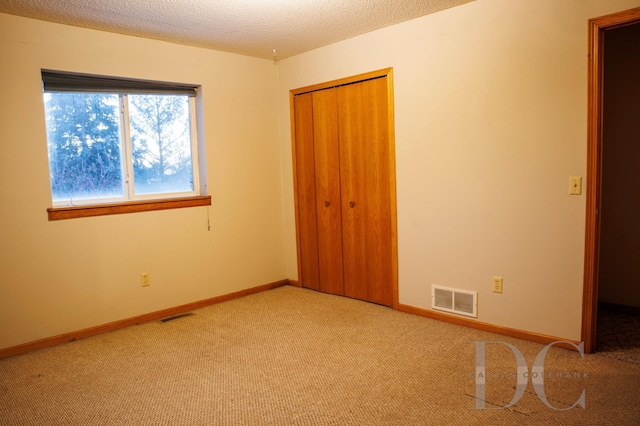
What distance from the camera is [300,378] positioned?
8.25 ft

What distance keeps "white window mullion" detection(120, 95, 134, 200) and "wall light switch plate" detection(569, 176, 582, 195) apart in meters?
3.23

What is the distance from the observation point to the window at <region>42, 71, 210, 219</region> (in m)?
3.24

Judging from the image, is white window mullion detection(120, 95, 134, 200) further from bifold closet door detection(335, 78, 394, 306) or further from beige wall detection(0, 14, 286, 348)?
bifold closet door detection(335, 78, 394, 306)

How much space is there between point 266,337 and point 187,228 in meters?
1.28

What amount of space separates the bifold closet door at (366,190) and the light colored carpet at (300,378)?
0.48 metres

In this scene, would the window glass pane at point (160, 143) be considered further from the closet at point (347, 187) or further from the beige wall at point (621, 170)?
the beige wall at point (621, 170)

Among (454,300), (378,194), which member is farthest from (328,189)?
(454,300)

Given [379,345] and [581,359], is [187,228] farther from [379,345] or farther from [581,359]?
[581,359]

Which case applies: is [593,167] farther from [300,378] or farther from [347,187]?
[300,378]

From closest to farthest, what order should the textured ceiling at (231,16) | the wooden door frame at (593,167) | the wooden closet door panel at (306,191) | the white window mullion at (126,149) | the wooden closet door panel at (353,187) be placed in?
the wooden door frame at (593,167) < the textured ceiling at (231,16) < the white window mullion at (126,149) < the wooden closet door panel at (353,187) < the wooden closet door panel at (306,191)

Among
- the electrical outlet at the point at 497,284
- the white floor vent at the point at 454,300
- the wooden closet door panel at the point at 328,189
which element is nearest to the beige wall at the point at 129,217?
the wooden closet door panel at the point at 328,189

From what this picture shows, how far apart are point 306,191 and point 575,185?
238cm

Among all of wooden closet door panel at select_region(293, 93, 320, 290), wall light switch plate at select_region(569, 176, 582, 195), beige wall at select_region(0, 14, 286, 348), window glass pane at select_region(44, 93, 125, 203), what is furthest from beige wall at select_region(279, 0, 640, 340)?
window glass pane at select_region(44, 93, 125, 203)

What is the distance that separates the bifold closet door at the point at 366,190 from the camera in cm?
364
